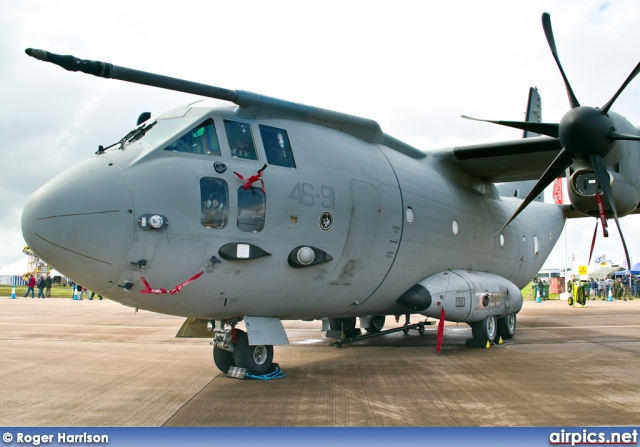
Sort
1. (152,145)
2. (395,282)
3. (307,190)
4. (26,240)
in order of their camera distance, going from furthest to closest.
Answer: (395,282) → (307,190) → (152,145) → (26,240)

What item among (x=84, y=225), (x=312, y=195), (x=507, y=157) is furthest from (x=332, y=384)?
(x=507, y=157)

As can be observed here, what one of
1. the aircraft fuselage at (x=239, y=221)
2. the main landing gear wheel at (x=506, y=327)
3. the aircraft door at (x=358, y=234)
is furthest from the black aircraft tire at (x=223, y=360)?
the main landing gear wheel at (x=506, y=327)

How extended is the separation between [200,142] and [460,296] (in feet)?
21.3

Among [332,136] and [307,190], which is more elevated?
[332,136]

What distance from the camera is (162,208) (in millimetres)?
7039

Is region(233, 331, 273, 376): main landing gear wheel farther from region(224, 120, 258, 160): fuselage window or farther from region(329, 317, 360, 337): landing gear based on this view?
region(329, 317, 360, 337): landing gear

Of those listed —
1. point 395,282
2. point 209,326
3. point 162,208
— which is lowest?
point 209,326

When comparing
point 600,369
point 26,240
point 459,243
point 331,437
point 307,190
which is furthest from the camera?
point 459,243

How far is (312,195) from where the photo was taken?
8438 millimetres

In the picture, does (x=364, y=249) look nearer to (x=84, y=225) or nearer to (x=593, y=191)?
(x=84, y=225)

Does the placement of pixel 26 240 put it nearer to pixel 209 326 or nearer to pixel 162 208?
pixel 162 208

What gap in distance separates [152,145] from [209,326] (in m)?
3.08

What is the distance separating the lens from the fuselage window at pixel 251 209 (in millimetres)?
7645

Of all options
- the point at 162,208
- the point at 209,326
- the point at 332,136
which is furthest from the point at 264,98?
the point at 209,326
